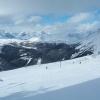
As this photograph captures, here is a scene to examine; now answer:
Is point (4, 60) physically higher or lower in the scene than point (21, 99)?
higher

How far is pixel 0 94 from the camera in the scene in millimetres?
12484

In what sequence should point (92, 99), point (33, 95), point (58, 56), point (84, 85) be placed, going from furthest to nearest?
point (58, 56), point (84, 85), point (33, 95), point (92, 99)

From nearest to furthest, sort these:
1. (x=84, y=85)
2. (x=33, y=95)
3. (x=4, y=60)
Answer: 1. (x=33, y=95)
2. (x=84, y=85)
3. (x=4, y=60)

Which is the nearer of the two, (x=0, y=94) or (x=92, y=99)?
(x=92, y=99)

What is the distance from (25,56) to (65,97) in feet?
386

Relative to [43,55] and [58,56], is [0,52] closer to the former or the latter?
[43,55]

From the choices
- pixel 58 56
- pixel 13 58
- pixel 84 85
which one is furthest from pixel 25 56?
pixel 84 85

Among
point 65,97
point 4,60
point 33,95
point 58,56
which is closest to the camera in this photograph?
point 65,97

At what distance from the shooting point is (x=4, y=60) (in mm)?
121000

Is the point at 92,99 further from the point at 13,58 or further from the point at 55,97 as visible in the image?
the point at 13,58

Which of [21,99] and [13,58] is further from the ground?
[13,58]

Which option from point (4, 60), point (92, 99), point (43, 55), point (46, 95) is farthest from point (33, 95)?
point (43, 55)

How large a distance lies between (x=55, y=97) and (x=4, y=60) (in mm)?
112092

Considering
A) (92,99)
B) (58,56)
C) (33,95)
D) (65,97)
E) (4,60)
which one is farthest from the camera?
(58,56)
